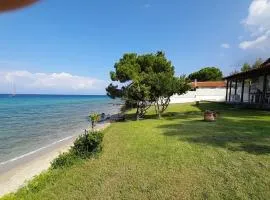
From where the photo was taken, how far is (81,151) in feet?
33.6

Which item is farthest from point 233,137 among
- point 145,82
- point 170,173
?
point 145,82

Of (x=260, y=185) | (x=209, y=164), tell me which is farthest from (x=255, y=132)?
(x=260, y=185)

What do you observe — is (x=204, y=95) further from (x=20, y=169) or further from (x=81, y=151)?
(x=20, y=169)

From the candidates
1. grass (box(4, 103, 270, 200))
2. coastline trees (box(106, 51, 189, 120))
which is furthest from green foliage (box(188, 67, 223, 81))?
grass (box(4, 103, 270, 200))

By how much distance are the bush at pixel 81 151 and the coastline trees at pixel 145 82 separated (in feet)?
34.6

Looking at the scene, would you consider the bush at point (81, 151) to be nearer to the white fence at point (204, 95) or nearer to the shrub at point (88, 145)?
the shrub at point (88, 145)

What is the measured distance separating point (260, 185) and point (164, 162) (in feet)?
9.21

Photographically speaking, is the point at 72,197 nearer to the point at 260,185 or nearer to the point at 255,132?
the point at 260,185

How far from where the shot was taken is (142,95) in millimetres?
21297

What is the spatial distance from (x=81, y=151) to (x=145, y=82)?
12429 mm

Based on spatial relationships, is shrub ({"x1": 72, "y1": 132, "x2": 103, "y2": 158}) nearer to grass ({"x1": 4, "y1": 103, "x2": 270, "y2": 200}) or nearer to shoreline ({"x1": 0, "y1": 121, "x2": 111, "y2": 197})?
grass ({"x1": 4, "y1": 103, "x2": 270, "y2": 200})

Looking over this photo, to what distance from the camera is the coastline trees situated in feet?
70.2

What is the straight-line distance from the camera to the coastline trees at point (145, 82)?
21406 millimetres

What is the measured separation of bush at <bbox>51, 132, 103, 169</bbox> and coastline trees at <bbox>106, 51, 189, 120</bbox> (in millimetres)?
10533
